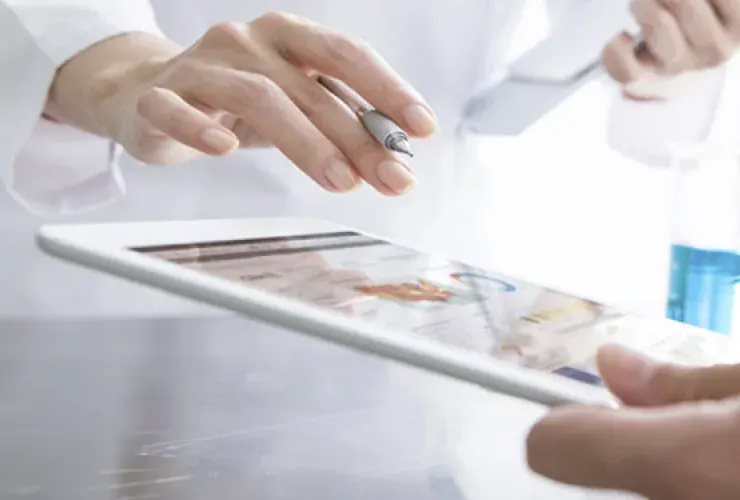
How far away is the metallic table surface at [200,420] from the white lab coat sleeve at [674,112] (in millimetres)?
363

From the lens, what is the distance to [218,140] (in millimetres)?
423

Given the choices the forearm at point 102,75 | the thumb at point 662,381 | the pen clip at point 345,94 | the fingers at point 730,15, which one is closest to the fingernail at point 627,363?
the thumb at point 662,381

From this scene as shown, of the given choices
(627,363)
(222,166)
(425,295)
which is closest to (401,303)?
(425,295)

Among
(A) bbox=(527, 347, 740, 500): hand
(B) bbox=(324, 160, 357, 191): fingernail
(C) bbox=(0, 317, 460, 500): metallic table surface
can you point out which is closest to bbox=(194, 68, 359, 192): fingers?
(B) bbox=(324, 160, 357, 191): fingernail

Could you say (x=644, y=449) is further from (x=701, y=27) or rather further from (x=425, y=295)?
(x=701, y=27)

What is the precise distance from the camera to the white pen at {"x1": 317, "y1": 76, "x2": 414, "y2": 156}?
41 centimetres

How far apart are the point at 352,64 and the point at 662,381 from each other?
0.25 meters

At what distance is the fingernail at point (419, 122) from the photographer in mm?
421

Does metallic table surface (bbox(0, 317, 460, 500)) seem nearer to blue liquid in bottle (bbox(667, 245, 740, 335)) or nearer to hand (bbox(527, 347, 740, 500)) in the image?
hand (bbox(527, 347, 740, 500))

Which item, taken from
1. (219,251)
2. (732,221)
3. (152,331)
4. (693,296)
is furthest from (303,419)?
(732,221)

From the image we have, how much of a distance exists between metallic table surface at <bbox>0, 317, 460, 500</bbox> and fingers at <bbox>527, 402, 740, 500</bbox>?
6.0 inches

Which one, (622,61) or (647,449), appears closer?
(647,449)

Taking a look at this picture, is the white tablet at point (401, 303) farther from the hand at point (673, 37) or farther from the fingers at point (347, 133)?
the hand at point (673, 37)

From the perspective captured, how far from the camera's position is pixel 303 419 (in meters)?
0.42
